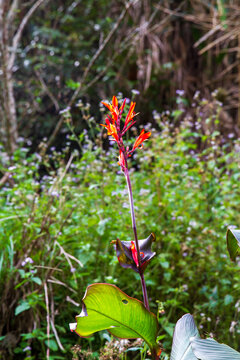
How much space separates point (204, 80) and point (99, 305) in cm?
478

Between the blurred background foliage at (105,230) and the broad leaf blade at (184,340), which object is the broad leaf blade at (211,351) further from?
the blurred background foliage at (105,230)

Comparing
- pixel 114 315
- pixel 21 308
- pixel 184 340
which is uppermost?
pixel 114 315

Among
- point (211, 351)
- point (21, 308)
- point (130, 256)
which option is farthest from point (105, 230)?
point (211, 351)

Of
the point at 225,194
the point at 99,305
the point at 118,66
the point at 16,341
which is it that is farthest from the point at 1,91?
the point at 99,305

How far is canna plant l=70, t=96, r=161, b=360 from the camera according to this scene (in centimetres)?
79

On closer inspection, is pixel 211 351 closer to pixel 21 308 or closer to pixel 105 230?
pixel 21 308

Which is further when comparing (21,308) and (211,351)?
(21,308)

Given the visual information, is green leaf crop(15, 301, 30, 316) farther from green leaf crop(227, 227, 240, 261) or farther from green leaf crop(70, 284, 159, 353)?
green leaf crop(227, 227, 240, 261)

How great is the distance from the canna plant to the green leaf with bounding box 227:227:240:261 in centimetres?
21

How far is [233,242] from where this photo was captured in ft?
2.99

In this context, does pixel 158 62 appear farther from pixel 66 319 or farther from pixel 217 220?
pixel 66 319

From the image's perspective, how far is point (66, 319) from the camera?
1.69 meters

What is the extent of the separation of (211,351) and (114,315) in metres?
0.22

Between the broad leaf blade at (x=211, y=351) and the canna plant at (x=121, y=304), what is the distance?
0.10m
